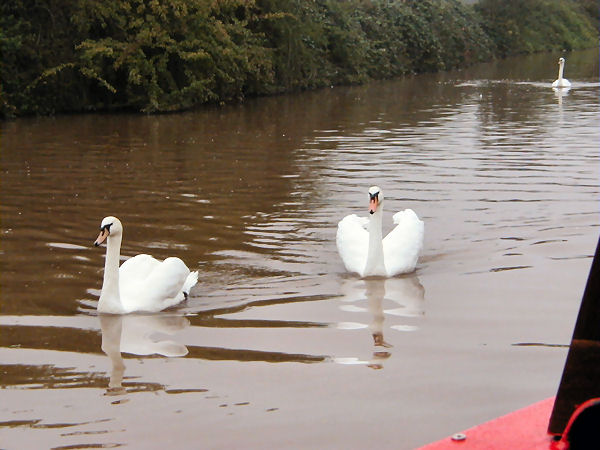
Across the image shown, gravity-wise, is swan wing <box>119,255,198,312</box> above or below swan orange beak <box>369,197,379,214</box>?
below

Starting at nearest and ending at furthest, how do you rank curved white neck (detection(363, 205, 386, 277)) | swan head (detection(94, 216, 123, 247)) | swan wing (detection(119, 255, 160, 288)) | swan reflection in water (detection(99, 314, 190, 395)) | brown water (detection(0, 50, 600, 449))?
brown water (detection(0, 50, 600, 449)) < swan reflection in water (detection(99, 314, 190, 395)) < swan head (detection(94, 216, 123, 247)) < swan wing (detection(119, 255, 160, 288)) < curved white neck (detection(363, 205, 386, 277))

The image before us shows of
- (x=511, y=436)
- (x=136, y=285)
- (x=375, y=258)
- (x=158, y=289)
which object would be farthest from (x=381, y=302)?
(x=511, y=436)

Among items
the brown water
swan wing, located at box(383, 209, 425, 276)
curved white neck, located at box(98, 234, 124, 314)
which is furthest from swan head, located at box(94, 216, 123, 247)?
swan wing, located at box(383, 209, 425, 276)

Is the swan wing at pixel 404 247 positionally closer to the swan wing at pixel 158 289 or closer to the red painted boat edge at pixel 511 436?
the swan wing at pixel 158 289

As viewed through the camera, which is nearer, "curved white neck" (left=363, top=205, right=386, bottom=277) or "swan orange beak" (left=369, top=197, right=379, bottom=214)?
"curved white neck" (left=363, top=205, right=386, bottom=277)

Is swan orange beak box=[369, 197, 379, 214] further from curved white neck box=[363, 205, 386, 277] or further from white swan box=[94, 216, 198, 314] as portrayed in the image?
white swan box=[94, 216, 198, 314]

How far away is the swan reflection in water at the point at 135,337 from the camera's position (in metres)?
6.19

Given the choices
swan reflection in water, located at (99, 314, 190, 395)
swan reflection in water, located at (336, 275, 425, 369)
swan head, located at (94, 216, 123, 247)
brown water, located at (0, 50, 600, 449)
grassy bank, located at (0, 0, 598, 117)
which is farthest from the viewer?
grassy bank, located at (0, 0, 598, 117)

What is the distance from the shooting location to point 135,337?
6.83 m

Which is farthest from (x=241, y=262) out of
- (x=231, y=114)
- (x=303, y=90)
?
(x=303, y=90)

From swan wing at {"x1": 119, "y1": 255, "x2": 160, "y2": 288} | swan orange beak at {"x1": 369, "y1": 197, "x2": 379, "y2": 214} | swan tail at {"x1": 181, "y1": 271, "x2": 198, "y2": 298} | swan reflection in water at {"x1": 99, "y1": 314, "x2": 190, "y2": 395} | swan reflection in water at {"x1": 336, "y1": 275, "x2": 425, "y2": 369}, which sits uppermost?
swan orange beak at {"x1": 369, "y1": 197, "x2": 379, "y2": 214}

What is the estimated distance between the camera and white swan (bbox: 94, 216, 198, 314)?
727cm

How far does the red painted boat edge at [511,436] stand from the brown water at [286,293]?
5.11 ft

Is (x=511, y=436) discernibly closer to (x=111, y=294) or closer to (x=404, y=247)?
(x=111, y=294)
